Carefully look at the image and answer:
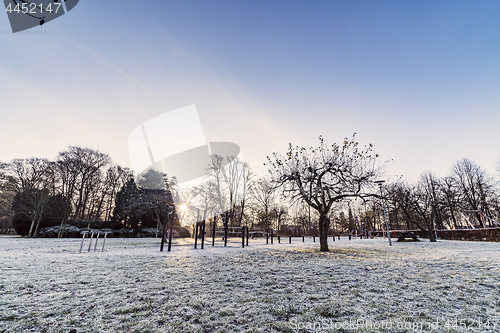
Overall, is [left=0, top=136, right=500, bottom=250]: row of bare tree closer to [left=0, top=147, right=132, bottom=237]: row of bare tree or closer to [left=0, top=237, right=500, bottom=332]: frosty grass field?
[left=0, top=147, right=132, bottom=237]: row of bare tree

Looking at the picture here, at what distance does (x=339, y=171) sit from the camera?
1111 centimetres

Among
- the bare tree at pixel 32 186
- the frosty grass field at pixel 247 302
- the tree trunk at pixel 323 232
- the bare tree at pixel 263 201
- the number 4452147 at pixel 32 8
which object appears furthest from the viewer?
the bare tree at pixel 263 201

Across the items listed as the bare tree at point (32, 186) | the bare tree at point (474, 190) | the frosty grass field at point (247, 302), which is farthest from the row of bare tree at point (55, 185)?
the bare tree at point (474, 190)

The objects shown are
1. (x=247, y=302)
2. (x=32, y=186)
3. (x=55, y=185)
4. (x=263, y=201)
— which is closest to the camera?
(x=247, y=302)

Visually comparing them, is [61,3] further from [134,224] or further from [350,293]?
[134,224]

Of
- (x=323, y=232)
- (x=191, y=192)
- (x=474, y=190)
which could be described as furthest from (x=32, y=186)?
(x=474, y=190)

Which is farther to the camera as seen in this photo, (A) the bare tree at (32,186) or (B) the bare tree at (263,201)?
(B) the bare tree at (263,201)

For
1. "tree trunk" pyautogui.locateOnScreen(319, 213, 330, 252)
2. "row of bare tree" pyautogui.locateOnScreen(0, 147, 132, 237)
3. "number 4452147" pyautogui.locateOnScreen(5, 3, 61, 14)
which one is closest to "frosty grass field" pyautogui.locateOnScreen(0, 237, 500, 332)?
"tree trunk" pyautogui.locateOnScreen(319, 213, 330, 252)

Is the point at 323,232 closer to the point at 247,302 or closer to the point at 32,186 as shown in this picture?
the point at 247,302

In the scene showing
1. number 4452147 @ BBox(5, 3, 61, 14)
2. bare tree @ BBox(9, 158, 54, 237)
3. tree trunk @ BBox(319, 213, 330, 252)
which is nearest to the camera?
number 4452147 @ BBox(5, 3, 61, 14)

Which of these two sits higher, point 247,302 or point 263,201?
point 263,201

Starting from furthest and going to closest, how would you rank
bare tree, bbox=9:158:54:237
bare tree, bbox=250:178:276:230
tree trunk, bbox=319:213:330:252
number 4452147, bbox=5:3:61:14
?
bare tree, bbox=250:178:276:230, bare tree, bbox=9:158:54:237, tree trunk, bbox=319:213:330:252, number 4452147, bbox=5:3:61:14

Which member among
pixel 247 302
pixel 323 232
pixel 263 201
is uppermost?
pixel 263 201

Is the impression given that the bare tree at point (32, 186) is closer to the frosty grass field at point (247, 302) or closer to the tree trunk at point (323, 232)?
the frosty grass field at point (247, 302)
